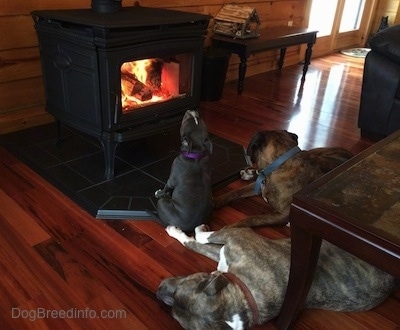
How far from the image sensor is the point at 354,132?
3051 mm

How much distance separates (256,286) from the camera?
123 centimetres

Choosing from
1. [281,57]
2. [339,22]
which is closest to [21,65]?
[281,57]

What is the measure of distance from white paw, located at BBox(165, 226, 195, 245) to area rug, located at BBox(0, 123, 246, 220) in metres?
0.14

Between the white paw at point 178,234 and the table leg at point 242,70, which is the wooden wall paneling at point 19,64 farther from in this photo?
the table leg at point 242,70

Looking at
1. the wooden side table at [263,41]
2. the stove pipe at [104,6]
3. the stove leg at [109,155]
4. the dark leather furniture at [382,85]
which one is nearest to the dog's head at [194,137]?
the stove leg at [109,155]

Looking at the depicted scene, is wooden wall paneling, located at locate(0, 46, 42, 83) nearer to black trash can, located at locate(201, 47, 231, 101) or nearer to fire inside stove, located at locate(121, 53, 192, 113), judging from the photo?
fire inside stove, located at locate(121, 53, 192, 113)

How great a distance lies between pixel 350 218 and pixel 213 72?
102 inches

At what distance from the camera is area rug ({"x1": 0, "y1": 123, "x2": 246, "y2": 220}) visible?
6.22 feet

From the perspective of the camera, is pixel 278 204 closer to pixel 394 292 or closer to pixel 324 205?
pixel 394 292

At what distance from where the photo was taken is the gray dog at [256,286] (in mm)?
1168

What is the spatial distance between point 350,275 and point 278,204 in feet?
1.82

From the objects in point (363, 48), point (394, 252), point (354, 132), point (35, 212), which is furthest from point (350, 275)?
point (363, 48)

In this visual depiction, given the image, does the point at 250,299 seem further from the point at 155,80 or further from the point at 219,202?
the point at 155,80

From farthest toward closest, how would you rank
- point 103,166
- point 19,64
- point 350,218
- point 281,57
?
point 281,57 < point 19,64 < point 103,166 < point 350,218
